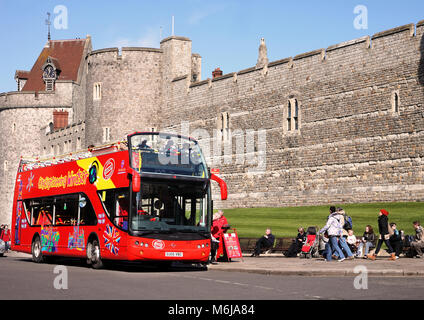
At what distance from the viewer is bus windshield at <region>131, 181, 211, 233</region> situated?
53.7 ft

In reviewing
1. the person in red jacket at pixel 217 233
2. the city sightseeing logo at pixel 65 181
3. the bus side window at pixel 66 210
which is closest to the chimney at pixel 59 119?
the city sightseeing logo at pixel 65 181

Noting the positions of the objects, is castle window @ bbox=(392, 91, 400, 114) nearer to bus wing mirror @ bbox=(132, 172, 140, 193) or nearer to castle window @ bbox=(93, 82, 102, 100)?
bus wing mirror @ bbox=(132, 172, 140, 193)

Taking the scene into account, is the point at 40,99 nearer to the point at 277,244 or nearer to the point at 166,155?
the point at 277,244

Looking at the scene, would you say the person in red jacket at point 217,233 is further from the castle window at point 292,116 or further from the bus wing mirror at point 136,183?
the castle window at point 292,116

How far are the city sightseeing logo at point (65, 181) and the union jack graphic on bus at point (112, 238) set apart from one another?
2.14m

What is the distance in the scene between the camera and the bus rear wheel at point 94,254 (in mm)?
18234

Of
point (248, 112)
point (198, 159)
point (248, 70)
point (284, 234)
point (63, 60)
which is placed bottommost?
point (284, 234)

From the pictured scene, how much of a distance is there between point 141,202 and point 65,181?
4.88 metres

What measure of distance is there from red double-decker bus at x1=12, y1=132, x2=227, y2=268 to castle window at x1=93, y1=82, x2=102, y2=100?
27.6 metres

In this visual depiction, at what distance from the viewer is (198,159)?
17500mm

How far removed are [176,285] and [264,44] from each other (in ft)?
100
